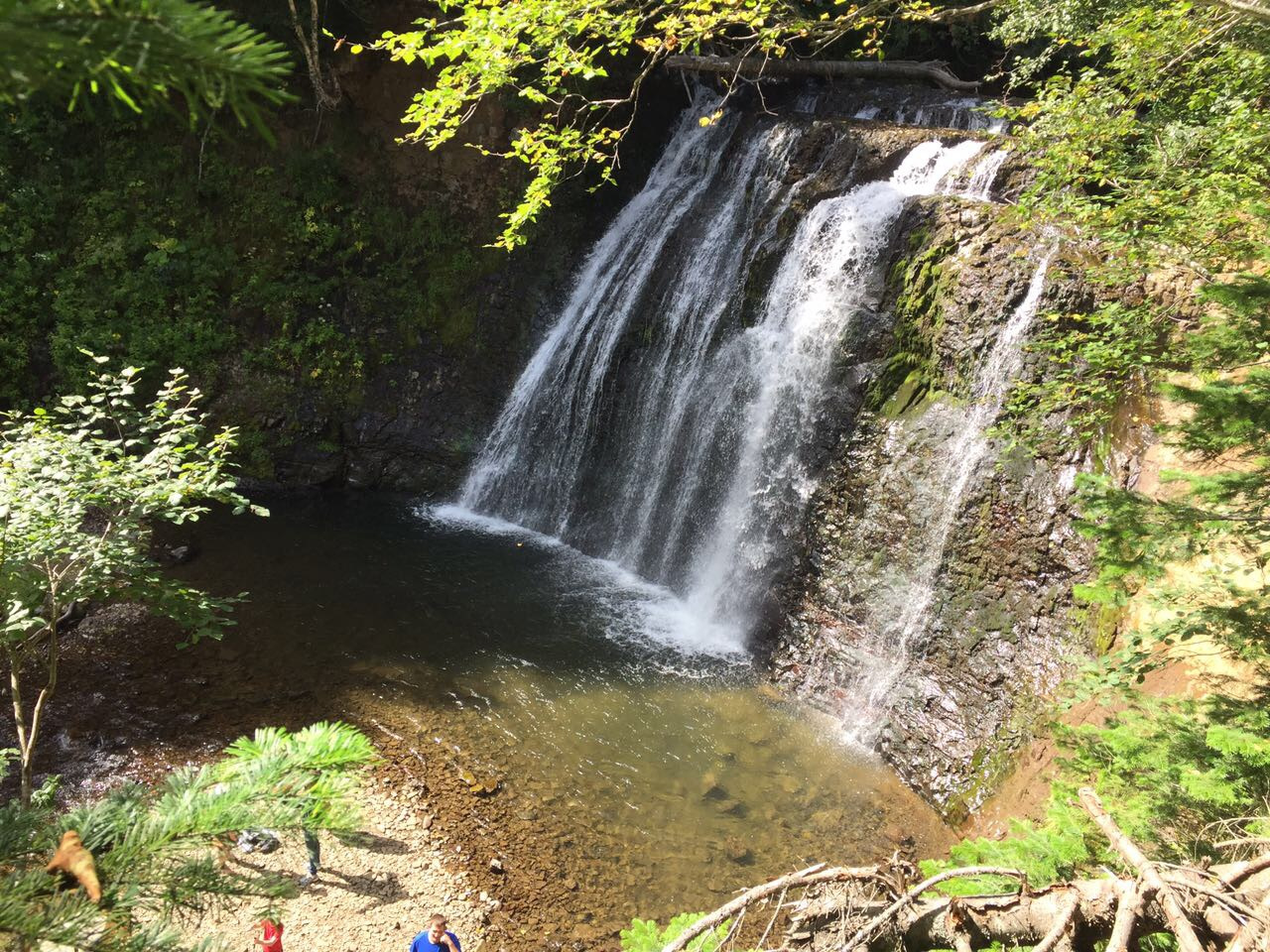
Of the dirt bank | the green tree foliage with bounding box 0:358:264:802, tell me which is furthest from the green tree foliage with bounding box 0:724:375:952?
the dirt bank

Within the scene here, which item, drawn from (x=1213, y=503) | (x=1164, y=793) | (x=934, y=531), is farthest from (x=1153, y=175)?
(x=1164, y=793)

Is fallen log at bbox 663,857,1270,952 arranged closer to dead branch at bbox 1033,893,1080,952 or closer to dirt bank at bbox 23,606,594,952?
dead branch at bbox 1033,893,1080,952

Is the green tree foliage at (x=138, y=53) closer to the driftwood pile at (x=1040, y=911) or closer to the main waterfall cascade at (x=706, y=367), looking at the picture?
the driftwood pile at (x=1040, y=911)

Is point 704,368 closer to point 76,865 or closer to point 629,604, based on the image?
point 629,604

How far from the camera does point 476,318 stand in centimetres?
1476

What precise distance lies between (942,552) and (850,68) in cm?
1098

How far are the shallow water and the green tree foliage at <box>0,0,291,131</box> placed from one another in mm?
6430

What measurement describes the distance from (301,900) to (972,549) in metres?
7.28

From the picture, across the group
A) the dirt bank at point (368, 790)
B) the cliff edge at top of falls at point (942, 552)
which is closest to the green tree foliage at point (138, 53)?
the dirt bank at point (368, 790)

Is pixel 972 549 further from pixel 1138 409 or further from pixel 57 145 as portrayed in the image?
pixel 57 145

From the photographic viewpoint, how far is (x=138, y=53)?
0.90 meters

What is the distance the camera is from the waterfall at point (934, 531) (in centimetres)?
820

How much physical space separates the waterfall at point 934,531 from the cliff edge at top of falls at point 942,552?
2 cm

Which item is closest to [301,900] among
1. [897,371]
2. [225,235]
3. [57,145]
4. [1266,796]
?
[1266,796]
